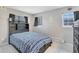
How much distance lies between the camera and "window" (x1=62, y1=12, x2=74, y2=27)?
4.25ft

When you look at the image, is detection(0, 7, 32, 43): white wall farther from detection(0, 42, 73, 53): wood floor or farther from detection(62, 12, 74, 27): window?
detection(62, 12, 74, 27): window

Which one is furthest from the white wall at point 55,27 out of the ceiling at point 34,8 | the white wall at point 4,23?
the white wall at point 4,23

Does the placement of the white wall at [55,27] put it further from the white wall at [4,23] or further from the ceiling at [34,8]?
the white wall at [4,23]

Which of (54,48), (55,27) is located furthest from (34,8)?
(54,48)

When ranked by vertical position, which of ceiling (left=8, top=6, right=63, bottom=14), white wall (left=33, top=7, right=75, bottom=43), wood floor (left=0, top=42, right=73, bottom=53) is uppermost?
ceiling (left=8, top=6, right=63, bottom=14)

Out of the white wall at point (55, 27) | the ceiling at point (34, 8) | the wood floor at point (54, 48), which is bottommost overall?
the wood floor at point (54, 48)

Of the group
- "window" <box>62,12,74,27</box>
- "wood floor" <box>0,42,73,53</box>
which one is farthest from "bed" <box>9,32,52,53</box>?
"window" <box>62,12,74,27</box>

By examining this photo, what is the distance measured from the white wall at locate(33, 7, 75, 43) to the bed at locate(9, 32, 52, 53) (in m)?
0.09

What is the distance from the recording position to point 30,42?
4.23 feet

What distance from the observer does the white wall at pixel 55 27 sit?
51.3 inches

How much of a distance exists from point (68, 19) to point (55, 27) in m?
0.21

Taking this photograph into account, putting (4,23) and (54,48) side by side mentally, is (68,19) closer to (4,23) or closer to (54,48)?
(54,48)

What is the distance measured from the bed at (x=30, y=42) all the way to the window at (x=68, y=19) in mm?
315
